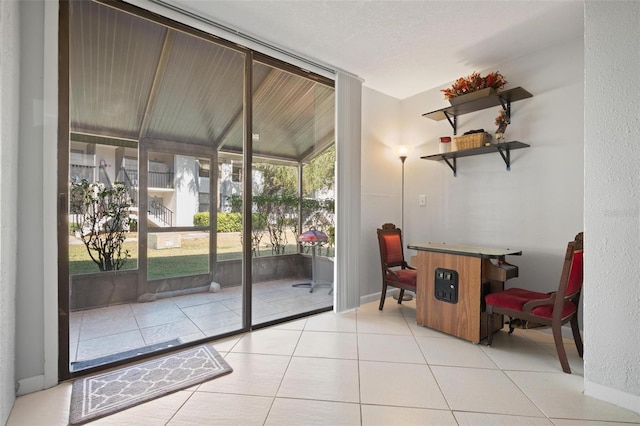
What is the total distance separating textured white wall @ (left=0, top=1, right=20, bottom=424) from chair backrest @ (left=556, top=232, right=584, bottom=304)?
328 centimetres

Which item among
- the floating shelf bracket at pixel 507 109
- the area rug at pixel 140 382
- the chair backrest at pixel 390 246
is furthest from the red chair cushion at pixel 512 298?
the area rug at pixel 140 382

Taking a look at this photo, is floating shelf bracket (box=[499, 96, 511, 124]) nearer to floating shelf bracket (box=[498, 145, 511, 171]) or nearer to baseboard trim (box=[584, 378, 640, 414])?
floating shelf bracket (box=[498, 145, 511, 171])

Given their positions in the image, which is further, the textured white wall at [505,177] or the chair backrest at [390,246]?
the chair backrest at [390,246]

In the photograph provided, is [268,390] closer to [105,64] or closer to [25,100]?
[25,100]

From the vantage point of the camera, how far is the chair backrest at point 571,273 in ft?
6.52

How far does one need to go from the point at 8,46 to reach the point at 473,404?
10.4 feet

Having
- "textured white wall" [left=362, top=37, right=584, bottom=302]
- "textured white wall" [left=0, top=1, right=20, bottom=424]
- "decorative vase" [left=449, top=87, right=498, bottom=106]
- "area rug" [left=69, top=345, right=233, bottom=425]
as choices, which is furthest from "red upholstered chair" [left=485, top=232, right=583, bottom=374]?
"textured white wall" [left=0, top=1, right=20, bottom=424]

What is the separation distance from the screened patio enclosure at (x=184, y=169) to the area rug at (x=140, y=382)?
0.96ft

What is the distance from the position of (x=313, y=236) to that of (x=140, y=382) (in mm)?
2270

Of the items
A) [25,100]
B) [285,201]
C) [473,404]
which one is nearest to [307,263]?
[285,201]

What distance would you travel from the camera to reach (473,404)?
1.69 meters

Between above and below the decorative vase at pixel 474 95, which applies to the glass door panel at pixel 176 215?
below

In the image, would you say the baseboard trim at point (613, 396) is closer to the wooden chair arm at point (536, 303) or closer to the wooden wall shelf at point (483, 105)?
the wooden chair arm at point (536, 303)

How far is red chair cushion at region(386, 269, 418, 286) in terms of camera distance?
10.2 ft
